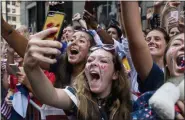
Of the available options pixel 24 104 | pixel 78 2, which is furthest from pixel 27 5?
pixel 24 104

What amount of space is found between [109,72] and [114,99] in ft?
0.53

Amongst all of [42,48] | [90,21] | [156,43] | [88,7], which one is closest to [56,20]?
[42,48]

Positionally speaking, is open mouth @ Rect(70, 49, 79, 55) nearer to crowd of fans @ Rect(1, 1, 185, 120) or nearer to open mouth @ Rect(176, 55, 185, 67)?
crowd of fans @ Rect(1, 1, 185, 120)

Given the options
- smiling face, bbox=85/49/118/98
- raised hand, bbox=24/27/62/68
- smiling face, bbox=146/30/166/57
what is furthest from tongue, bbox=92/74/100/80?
smiling face, bbox=146/30/166/57

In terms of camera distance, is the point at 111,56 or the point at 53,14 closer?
the point at 53,14

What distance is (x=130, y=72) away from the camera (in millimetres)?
3760

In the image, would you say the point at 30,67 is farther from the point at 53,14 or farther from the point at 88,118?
the point at 88,118

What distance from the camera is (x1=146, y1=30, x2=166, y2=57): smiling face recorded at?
3701 mm

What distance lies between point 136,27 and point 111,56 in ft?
1.59

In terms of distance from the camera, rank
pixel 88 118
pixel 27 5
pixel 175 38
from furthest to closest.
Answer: pixel 27 5 < pixel 88 118 < pixel 175 38

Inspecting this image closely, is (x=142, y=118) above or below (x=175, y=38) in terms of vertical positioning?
below

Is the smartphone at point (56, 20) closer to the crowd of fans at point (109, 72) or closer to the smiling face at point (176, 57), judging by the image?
the crowd of fans at point (109, 72)

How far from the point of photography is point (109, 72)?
272cm

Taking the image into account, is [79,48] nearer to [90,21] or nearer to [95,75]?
[90,21]
